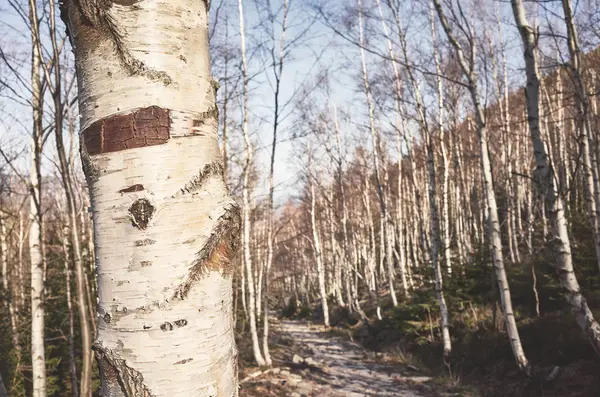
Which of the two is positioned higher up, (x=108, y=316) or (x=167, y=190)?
(x=167, y=190)

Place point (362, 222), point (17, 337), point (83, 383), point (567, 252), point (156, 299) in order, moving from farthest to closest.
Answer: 1. point (362, 222)
2. point (17, 337)
3. point (567, 252)
4. point (83, 383)
5. point (156, 299)

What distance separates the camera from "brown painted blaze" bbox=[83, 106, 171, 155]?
2.50 feet

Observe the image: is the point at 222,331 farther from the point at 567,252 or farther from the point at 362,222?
the point at 362,222

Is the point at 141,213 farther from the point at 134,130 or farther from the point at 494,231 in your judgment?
the point at 494,231

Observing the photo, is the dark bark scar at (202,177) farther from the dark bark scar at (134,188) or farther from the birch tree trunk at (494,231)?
the birch tree trunk at (494,231)

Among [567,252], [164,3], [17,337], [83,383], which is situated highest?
[164,3]

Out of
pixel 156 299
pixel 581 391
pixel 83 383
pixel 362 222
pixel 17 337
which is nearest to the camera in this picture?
pixel 156 299

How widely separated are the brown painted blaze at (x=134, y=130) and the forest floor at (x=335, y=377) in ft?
21.0

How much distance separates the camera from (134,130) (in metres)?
0.76

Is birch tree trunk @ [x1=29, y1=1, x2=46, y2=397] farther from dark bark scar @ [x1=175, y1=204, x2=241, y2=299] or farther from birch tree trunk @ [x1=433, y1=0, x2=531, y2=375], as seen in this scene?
birch tree trunk @ [x1=433, y1=0, x2=531, y2=375]

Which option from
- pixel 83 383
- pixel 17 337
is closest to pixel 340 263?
pixel 17 337

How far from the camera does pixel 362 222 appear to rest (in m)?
16.9

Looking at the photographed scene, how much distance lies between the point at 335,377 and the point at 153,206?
25.4 feet

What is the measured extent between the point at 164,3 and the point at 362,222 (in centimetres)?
1640
